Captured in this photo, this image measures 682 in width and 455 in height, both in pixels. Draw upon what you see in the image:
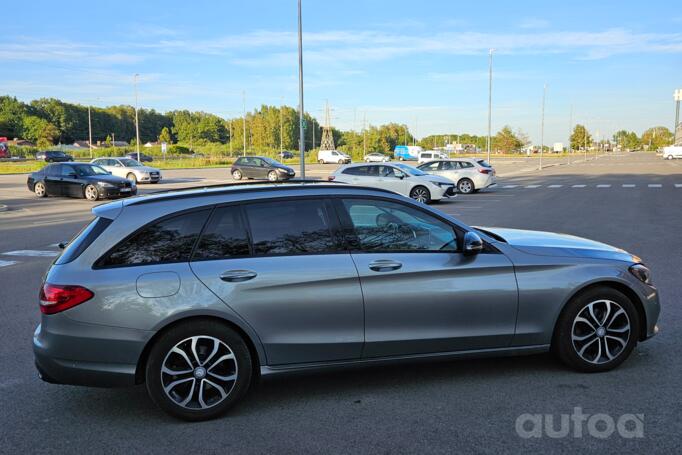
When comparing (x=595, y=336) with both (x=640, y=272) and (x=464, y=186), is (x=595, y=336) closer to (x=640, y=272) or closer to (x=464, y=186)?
(x=640, y=272)

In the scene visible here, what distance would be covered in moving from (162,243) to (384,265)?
4.97 ft

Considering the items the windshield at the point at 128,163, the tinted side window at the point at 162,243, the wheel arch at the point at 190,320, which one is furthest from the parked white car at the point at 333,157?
the wheel arch at the point at 190,320

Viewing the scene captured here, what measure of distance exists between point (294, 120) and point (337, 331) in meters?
145

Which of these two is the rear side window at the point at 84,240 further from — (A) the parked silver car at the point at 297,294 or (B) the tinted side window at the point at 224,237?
(B) the tinted side window at the point at 224,237

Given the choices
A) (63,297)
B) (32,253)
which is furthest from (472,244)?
(32,253)

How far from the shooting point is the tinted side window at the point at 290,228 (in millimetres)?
4184

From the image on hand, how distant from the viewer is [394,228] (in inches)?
176

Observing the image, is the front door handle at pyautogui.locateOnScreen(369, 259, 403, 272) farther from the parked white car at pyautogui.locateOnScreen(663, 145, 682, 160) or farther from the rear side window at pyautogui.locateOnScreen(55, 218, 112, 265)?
the parked white car at pyautogui.locateOnScreen(663, 145, 682, 160)

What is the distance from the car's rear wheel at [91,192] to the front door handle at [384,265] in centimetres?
2206

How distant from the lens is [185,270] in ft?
13.0

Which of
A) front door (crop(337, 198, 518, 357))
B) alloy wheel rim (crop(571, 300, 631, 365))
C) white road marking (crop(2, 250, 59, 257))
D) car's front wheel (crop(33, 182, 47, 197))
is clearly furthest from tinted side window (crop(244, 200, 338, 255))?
car's front wheel (crop(33, 182, 47, 197))

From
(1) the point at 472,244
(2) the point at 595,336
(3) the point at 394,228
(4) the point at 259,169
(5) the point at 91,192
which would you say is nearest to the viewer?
(1) the point at 472,244

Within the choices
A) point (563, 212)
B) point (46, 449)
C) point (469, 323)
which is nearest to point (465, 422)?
point (469, 323)

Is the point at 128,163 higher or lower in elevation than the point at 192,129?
lower
